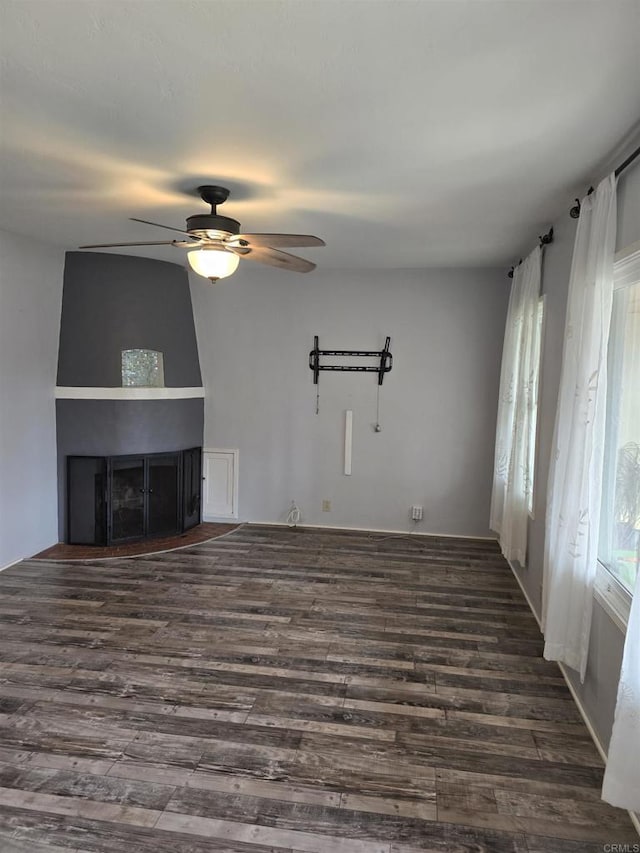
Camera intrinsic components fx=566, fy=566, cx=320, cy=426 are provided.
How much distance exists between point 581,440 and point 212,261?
194 centimetres

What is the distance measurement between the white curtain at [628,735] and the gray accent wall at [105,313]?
4.39m

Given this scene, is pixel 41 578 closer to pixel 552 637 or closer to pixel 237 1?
pixel 552 637

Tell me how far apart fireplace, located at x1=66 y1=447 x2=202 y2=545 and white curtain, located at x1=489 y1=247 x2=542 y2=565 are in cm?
296

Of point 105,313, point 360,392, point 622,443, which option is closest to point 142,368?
point 105,313

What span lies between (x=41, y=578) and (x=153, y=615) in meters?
1.16

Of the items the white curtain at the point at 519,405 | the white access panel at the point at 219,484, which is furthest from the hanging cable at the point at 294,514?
the white curtain at the point at 519,405

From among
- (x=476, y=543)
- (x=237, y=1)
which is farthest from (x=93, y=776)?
(x=476, y=543)

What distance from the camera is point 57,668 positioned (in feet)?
9.81

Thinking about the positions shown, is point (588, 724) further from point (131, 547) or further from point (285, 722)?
point (131, 547)

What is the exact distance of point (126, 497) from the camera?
16.8ft

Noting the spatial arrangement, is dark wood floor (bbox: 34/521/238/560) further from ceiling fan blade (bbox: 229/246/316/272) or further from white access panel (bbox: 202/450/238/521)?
ceiling fan blade (bbox: 229/246/316/272)

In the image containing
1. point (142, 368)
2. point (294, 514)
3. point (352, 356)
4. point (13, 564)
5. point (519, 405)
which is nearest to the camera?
point (519, 405)

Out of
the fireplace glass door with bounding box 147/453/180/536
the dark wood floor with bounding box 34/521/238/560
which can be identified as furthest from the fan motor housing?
the dark wood floor with bounding box 34/521/238/560

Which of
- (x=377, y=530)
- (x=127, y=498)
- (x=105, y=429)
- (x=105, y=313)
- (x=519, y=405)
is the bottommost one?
(x=377, y=530)
